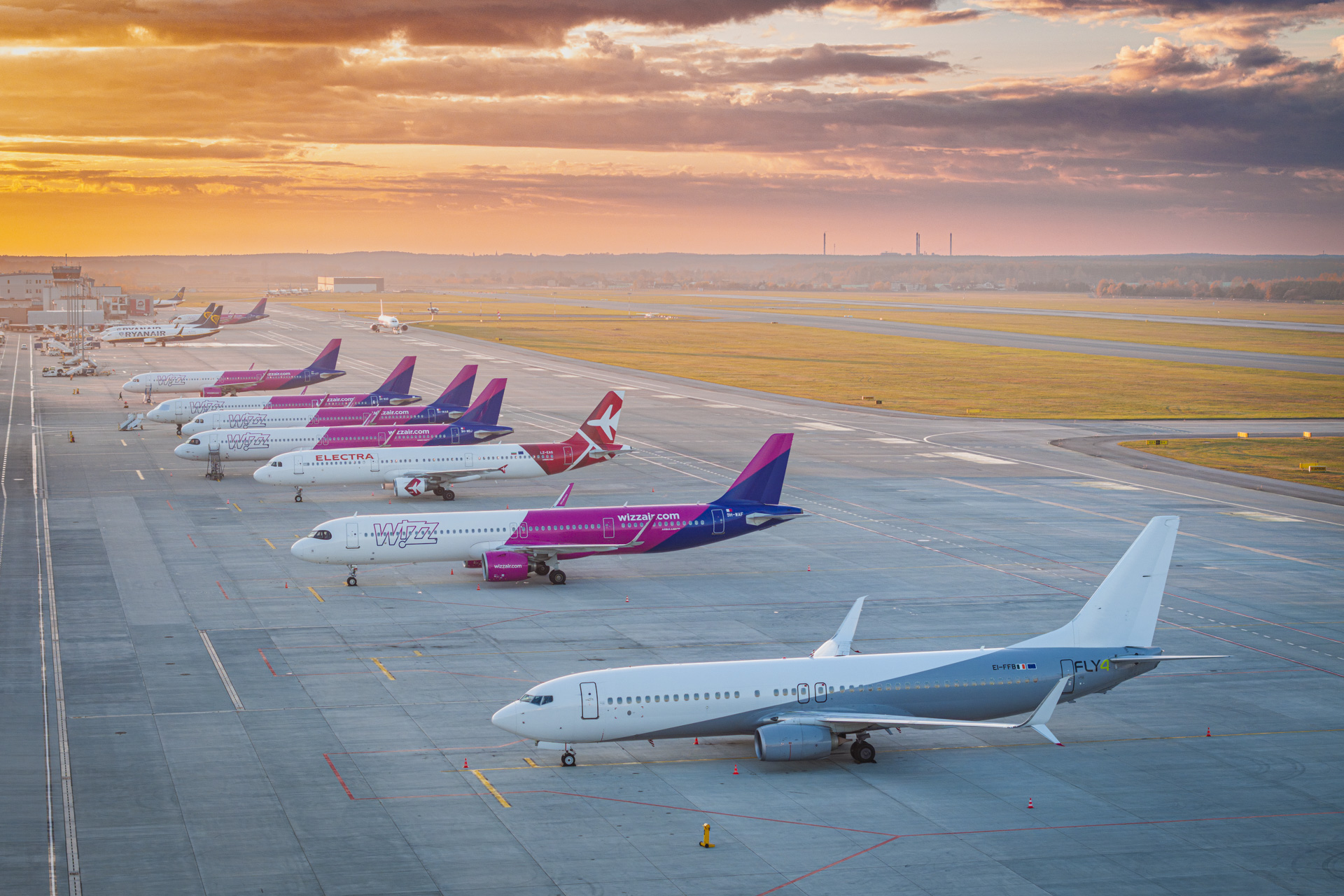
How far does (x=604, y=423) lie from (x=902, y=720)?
4630 cm

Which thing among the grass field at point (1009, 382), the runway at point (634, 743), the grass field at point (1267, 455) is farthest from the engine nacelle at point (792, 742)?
the grass field at point (1009, 382)

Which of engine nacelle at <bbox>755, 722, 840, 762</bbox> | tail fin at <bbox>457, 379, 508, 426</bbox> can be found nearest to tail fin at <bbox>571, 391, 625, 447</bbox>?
tail fin at <bbox>457, 379, 508, 426</bbox>

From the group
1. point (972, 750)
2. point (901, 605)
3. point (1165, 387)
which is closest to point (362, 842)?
point (972, 750)

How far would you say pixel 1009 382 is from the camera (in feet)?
514

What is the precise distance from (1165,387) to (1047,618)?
347ft

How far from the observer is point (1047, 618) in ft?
180

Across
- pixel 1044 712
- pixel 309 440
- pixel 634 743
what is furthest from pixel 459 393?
pixel 1044 712

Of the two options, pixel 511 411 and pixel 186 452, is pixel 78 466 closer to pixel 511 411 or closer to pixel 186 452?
pixel 186 452

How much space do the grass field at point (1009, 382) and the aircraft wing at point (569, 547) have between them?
242 ft

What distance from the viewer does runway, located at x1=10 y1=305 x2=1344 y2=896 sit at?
31578 mm

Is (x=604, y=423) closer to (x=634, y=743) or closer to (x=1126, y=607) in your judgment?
(x=634, y=743)

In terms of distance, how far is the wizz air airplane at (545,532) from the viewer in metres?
59.5

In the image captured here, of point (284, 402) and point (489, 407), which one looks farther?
point (284, 402)

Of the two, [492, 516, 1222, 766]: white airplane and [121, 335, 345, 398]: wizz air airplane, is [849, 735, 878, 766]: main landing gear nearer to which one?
[492, 516, 1222, 766]: white airplane
